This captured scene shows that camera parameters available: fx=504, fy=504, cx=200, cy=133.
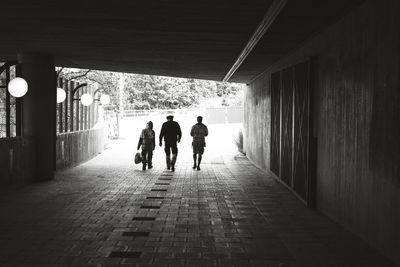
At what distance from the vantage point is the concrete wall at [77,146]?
569 inches

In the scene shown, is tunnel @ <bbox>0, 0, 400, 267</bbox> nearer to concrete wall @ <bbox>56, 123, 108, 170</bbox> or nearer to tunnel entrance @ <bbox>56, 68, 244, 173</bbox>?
concrete wall @ <bbox>56, 123, 108, 170</bbox>

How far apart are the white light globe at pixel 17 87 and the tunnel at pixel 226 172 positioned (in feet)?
2.46

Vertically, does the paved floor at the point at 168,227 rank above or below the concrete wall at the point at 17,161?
below

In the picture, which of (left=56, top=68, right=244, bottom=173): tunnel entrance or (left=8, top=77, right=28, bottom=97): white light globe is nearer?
(left=8, top=77, right=28, bottom=97): white light globe

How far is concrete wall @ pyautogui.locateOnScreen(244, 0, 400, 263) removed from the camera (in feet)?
17.1

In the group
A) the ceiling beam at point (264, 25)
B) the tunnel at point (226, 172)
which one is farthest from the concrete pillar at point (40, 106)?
the ceiling beam at point (264, 25)

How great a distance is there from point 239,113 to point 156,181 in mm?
32850

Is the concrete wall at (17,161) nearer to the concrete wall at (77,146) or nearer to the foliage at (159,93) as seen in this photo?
the concrete wall at (77,146)

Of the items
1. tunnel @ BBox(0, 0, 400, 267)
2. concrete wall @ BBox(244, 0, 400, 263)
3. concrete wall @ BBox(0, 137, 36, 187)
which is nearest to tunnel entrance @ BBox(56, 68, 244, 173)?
concrete wall @ BBox(0, 137, 36, 187)

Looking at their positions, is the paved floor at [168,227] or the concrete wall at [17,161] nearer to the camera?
the paved floor at [168,227]

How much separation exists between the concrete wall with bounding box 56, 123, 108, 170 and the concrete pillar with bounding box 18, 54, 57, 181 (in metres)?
1.71

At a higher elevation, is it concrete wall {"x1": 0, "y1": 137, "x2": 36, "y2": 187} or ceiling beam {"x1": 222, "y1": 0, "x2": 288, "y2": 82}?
ceiling beam {"x1": 222, "y1": 0, "x2": 288, "y2": 82}

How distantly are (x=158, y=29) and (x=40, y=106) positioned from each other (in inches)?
186

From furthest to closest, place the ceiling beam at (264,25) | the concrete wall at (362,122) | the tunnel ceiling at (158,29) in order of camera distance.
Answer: the tunnel ceiling at (158,29) < the ceiling beam at (264,25) < the concrete wall at (362,122)
